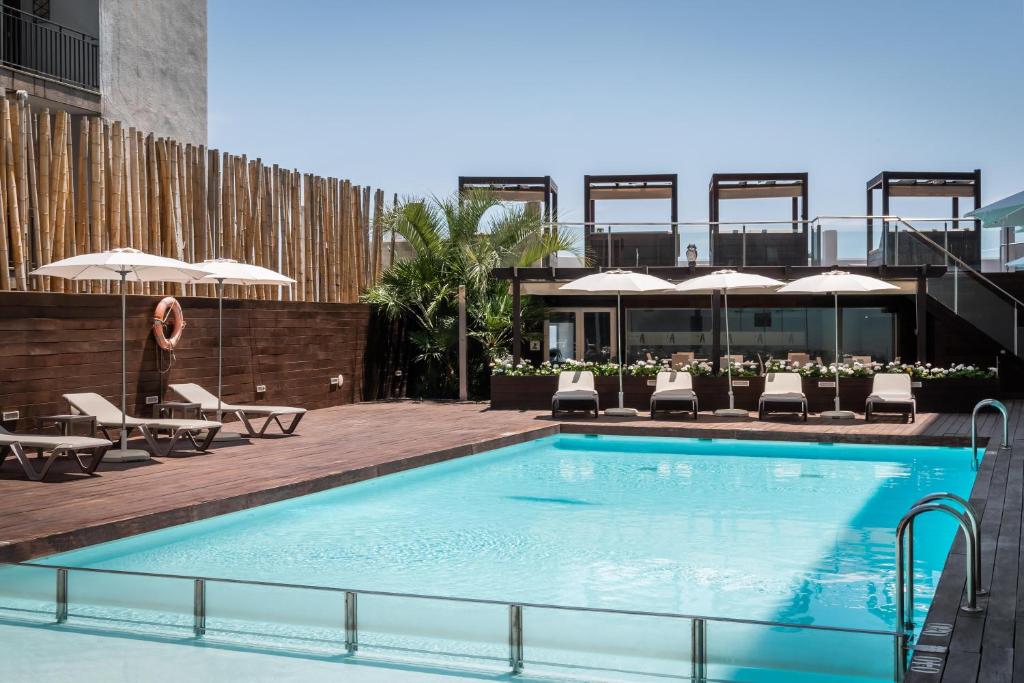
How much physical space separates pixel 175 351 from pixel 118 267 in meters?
2.88

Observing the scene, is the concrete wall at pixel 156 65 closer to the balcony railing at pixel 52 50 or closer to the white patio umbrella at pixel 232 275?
the balcony railing at pixel 52 50

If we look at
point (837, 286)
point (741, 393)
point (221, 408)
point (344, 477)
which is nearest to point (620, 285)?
point (741, 393)

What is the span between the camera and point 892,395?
13.9 metres

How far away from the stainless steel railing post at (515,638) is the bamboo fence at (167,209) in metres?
8.08

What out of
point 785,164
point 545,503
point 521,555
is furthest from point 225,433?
point 785,164

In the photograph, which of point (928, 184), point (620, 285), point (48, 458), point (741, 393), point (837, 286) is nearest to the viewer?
point (48, 458)

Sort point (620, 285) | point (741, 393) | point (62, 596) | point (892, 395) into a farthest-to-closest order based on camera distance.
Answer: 1. point (741, 393)
2. point (620, 285)
3. point (892, 395)
4. point (62, 596)

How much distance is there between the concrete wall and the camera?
56.0ft

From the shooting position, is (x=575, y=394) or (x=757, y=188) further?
(x=757, y=188)

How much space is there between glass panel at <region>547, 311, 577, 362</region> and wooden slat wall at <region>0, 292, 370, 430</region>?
4003mm

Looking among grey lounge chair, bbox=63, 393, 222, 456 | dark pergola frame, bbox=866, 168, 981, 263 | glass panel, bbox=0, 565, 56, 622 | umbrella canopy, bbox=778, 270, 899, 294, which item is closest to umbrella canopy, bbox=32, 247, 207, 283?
grey lounge chair, bbox=63, 393, 222, 456

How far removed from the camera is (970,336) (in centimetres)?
1789

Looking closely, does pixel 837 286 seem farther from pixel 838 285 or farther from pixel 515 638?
pixel 515 638

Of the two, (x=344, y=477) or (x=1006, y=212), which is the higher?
(x=1006, y=212)
